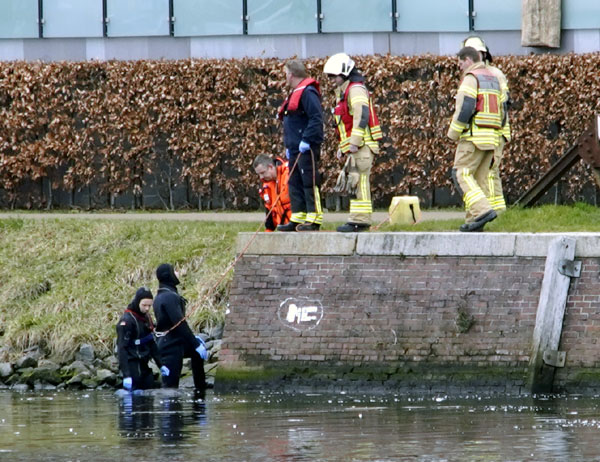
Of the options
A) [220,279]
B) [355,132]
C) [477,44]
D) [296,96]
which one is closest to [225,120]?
[220,279]

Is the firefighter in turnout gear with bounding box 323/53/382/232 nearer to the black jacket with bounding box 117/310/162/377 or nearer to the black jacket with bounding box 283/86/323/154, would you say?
the black jacket with bounding box 283/86/323/154

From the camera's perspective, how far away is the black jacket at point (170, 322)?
15.8 meters

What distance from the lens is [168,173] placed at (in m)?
22.6

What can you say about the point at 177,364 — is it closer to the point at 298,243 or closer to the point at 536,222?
the point at 298,243

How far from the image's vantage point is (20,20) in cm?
2409

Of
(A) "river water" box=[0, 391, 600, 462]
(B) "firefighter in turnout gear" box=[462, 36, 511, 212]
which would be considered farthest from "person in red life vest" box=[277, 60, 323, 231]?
(A) "river water" box=[0, 391, 600, 462]

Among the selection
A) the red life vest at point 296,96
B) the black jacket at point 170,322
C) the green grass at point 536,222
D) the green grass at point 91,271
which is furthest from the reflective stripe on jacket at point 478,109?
the green grass at point 91,271

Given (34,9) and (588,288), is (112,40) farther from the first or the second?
(588,288)

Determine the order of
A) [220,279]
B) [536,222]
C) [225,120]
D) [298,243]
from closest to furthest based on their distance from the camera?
[298,243]
[536,222]
[220,279]
[225,120]

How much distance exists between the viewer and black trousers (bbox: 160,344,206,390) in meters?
15.9

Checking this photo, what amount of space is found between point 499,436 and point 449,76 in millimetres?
10127

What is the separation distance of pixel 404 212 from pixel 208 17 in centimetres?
723

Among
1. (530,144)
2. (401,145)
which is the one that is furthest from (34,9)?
(530,144)

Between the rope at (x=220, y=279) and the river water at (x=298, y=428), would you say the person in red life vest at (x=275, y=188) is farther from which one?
the river water at (x=298, y=428)
